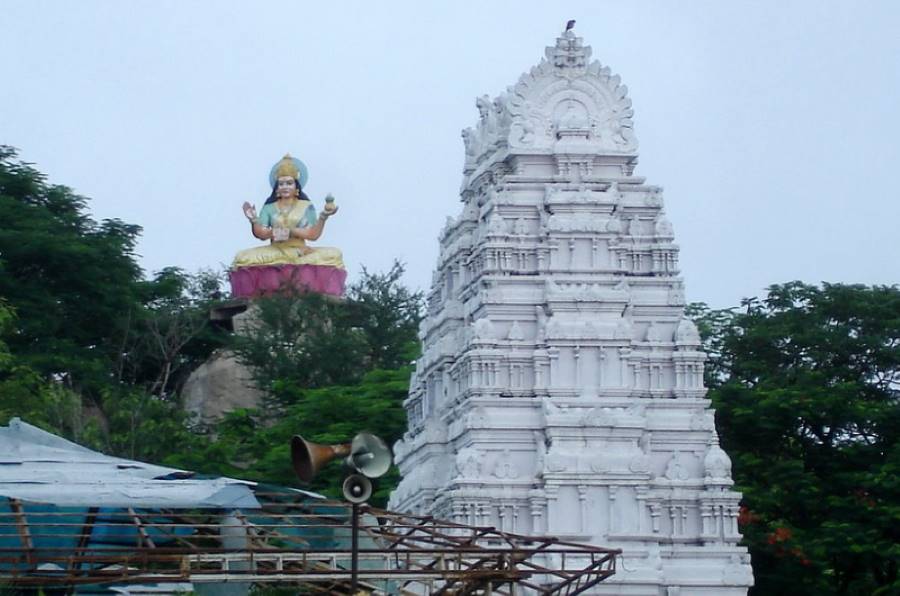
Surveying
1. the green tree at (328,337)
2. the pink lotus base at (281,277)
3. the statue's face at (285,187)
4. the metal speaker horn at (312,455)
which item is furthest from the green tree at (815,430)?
the metal speaker horn at (312,455)

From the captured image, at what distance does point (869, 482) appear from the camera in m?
51.9

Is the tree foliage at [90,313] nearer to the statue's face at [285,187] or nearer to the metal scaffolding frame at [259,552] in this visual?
the statue's face at [285,187]

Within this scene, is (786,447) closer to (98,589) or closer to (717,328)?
(717,328)

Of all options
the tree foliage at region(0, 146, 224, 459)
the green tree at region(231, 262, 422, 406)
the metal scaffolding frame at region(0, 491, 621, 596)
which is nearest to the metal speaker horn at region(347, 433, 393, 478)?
the metal scaffolding frame at region(0, 491, 621, 596)

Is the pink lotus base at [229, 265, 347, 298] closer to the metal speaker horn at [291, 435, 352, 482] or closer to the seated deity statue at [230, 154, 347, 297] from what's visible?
the seated deity statue at [230, 154, 347, 297]

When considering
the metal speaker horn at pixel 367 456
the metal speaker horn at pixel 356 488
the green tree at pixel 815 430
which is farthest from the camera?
the green tree at pixel 815 430

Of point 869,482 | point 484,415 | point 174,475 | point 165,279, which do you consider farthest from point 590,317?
point 165,279

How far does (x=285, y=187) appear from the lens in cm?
7750

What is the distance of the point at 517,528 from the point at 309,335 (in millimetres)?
20526

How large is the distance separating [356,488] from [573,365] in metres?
25.4

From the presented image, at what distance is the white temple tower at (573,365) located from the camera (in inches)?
1850

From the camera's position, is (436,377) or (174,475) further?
(436,377)

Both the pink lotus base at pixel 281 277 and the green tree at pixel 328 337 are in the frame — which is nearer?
the green tree at pixel 328 337

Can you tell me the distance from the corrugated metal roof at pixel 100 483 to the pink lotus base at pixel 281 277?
134 ft
